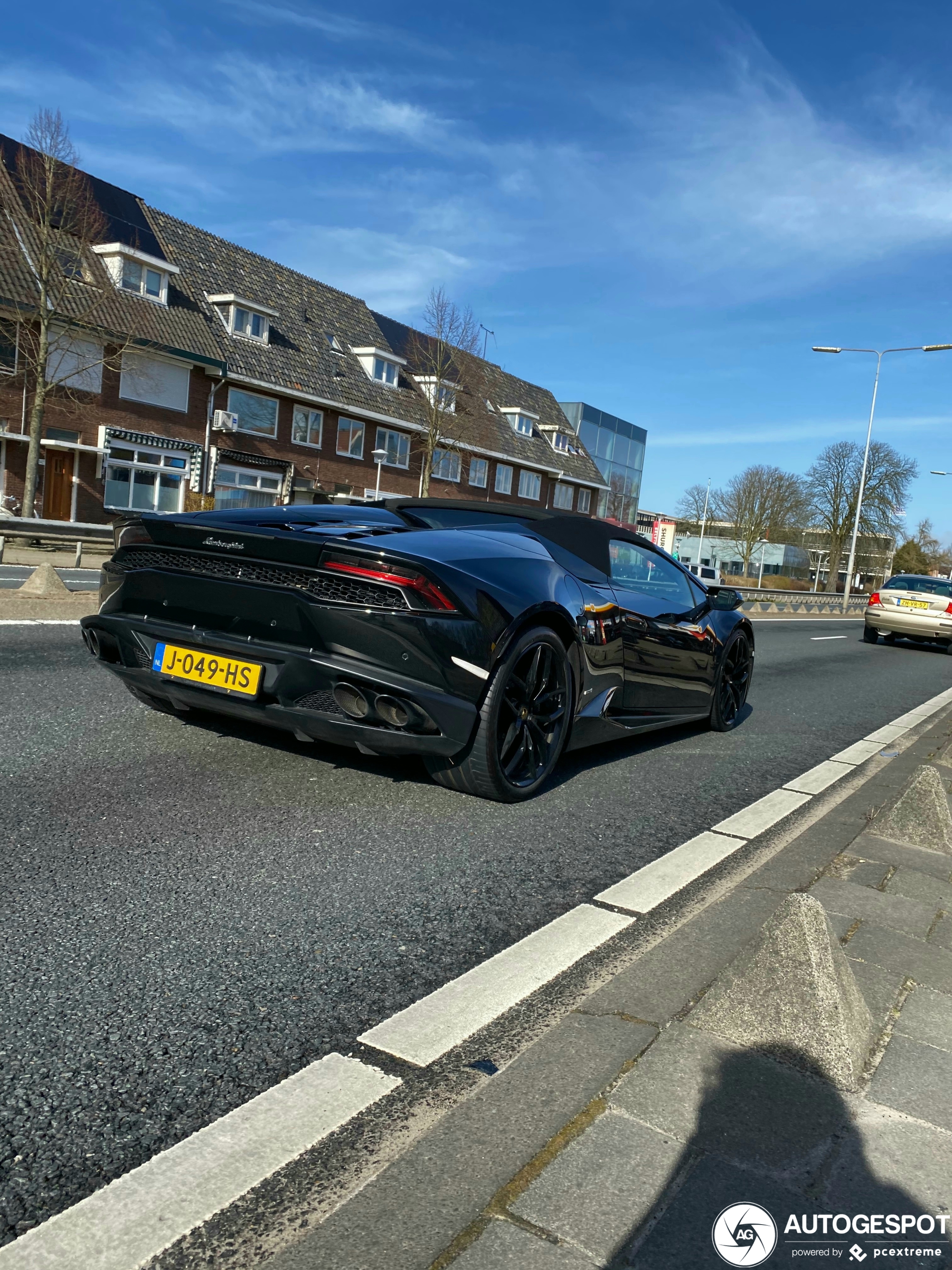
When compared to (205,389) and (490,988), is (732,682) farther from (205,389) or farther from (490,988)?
(205,389)

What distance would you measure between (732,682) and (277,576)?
4.02 m

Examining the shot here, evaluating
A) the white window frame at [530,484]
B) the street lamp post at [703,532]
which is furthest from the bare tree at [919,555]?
the white window frame at [530,484]

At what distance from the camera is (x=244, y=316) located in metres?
32.2

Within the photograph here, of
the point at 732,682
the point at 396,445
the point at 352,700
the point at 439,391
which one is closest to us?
the point at 352,700

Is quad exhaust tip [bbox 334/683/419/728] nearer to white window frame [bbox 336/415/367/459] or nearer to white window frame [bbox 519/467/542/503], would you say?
white window frame [bbox 336/415/367/459]

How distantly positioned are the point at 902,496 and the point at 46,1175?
64185 millimetres

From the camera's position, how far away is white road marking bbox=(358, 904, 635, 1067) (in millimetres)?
2240

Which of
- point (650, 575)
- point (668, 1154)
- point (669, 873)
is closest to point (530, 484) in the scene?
point (650, 575)

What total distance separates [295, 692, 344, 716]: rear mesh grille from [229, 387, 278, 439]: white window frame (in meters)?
28.9

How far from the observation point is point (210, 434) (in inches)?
1194

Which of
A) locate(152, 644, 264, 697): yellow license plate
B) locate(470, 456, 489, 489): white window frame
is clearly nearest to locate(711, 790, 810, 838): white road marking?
locate(152, 644, 264, 697): yellow license plate

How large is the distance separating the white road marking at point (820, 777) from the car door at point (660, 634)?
77cm

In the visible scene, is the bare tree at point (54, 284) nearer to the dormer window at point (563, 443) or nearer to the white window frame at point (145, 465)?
the white window frame at point (145, 465)

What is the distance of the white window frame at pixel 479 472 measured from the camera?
42.8m
